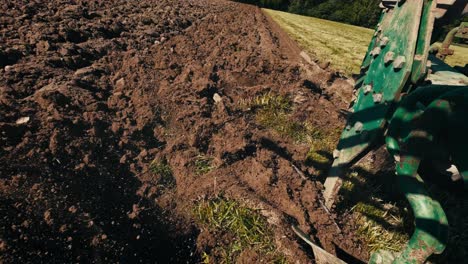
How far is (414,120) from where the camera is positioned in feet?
Result: 5.59

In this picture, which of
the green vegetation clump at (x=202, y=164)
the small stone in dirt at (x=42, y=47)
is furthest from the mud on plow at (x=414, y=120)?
the small stone in dirt at (x=42, y=47)

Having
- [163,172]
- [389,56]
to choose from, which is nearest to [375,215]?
[389,56]

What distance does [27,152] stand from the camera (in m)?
2.65

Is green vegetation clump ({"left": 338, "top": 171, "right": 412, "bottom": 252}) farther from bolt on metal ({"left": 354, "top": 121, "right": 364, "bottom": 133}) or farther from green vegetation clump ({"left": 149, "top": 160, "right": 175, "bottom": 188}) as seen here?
green vegetation clump ({"left": 149, "top": 160, "right": 175, "bottom": 188})

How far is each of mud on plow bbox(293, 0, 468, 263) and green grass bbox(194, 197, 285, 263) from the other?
29 cm

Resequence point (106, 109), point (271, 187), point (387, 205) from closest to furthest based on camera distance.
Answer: point (271, 187) < point (387, 205) < point (106, 109)

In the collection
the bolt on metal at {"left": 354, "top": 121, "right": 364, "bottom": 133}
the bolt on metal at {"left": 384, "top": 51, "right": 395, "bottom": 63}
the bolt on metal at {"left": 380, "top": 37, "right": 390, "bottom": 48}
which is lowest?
the bolt on metal at {"left": 354, "top": 121, "right": 364, "bottom": 133}

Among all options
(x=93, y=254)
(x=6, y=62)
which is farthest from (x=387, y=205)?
(x=6, y=62)

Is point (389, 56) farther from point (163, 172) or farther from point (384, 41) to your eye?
point (163, 172)

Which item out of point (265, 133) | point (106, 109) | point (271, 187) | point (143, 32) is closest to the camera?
point (271, 187)

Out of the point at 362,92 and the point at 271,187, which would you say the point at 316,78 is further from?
the point at 271,187

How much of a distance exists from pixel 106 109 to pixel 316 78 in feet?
13.3

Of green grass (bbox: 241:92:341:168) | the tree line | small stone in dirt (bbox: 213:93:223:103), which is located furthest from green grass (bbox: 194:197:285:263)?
the tree line

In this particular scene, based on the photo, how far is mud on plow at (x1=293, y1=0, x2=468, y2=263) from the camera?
4.86 ft
